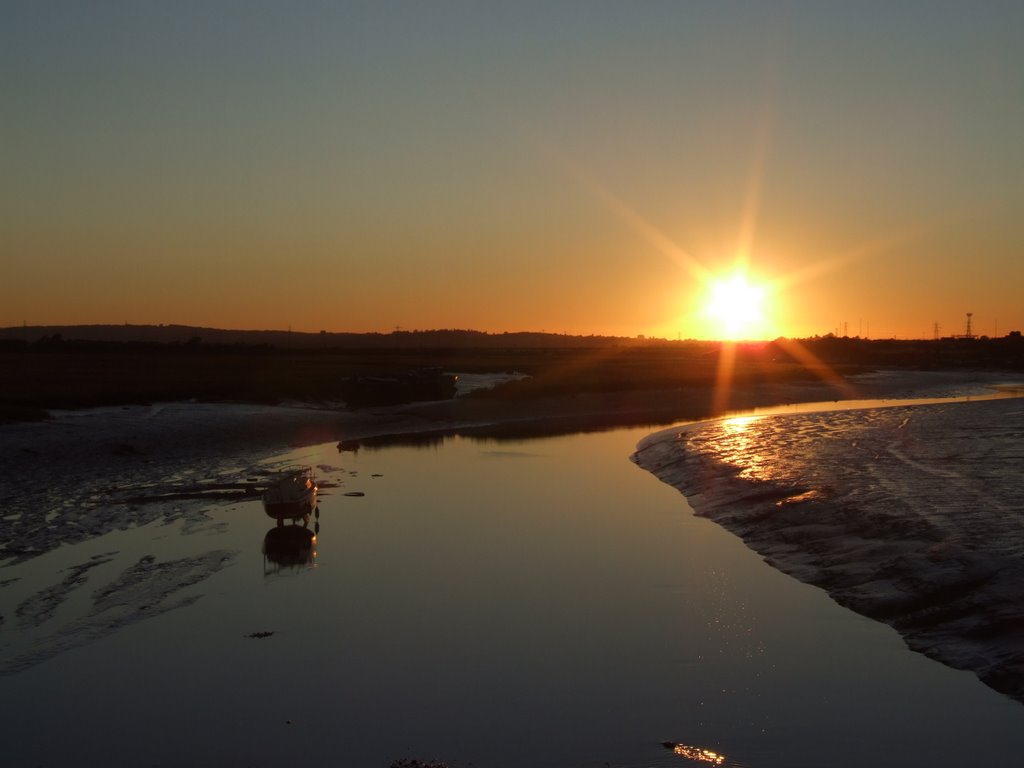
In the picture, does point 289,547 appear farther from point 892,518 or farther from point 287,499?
point 892,518

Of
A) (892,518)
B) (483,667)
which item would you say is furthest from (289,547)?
(892,518)

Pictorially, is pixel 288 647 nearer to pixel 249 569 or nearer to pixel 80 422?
pixel 249 569

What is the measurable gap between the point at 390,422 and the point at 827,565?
41.6 meters

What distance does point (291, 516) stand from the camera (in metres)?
23.9

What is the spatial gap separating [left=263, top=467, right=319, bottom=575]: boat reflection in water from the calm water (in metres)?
0.62

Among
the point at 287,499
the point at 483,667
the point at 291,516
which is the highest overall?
the point at 287,499

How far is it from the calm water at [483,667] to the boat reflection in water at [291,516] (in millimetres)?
618

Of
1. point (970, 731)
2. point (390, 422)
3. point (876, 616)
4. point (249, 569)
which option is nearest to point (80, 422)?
point (390, 422)

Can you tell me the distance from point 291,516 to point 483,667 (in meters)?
11.5

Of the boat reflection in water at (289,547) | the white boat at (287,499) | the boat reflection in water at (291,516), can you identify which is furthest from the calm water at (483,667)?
the white boat at (287,499)

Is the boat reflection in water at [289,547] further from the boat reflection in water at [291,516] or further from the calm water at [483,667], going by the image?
the calm water at [483,667]

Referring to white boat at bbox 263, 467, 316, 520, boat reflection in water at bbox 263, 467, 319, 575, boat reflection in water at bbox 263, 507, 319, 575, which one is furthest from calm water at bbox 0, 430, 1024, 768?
white boat at bbox 263, 467, 316, 520

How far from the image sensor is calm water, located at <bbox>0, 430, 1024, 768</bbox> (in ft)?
36.0

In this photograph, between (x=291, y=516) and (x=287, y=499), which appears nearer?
(x=287, y=499)
